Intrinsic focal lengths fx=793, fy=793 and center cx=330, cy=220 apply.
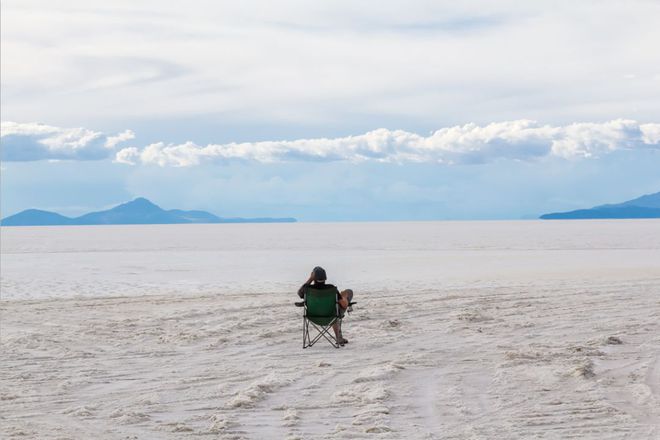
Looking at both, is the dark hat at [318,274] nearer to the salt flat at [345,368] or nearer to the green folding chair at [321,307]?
the green folding chair at [321,307]

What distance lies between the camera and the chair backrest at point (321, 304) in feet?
36.3

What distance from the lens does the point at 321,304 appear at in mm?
11094

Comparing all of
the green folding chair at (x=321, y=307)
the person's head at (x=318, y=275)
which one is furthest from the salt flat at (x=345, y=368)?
the person's head at (x=318, y=275)

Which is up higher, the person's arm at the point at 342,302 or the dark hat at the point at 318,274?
the dark hat at the point at 318,274

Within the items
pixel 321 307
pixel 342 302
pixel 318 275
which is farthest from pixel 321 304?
pixel 318 275

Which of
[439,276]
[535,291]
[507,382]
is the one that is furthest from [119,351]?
[439,276]

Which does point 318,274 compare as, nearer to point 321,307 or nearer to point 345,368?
point 321,307

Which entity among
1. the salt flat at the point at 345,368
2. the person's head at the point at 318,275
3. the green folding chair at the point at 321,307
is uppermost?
the person's head at the point at 318,275

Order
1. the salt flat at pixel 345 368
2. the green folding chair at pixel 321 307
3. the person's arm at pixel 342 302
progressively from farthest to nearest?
the person's arm at pixel 342 302
the green folding chair at pixel 321 307
the salt flat at pixel 345 368

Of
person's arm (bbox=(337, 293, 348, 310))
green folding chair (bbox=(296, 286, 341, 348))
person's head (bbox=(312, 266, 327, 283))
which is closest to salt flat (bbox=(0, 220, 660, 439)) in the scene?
green folding chair (bbox=(296, 286, 341, 348))

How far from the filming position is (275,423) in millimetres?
6938

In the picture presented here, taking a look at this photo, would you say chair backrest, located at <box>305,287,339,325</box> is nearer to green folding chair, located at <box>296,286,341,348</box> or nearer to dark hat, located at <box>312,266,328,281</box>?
green folding chair, located at <box>296,286,341,348</box>

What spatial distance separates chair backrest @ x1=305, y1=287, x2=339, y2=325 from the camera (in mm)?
11055

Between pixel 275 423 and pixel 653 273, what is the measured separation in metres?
21.4
